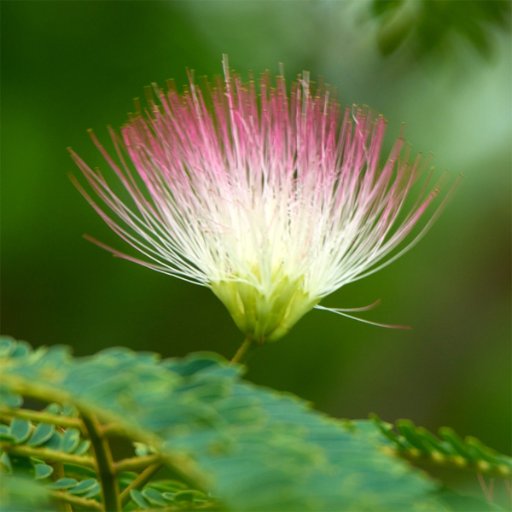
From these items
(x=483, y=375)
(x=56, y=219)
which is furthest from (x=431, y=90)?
(x=56, y=219)

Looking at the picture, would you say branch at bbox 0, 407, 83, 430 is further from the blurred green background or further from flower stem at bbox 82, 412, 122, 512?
the blurred green background

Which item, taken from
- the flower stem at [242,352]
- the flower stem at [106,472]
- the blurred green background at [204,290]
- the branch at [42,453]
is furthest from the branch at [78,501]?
the blurred green background at [204,290]

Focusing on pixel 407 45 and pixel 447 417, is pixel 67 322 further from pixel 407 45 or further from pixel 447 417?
pixel 407 45

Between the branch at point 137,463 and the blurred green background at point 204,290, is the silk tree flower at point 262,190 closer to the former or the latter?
the branch at point 137,463

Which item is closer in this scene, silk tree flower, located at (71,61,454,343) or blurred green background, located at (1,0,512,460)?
silk tree flower, located at (71,61,454,343)

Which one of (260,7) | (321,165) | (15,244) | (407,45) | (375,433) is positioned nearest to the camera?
(375,433)

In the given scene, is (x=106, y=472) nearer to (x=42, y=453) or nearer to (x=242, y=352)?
(x=42, y=453)

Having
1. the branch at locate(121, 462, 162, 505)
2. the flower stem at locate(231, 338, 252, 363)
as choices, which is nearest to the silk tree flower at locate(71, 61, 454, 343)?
the flower stem at locate(231, 338, 252, 363)
